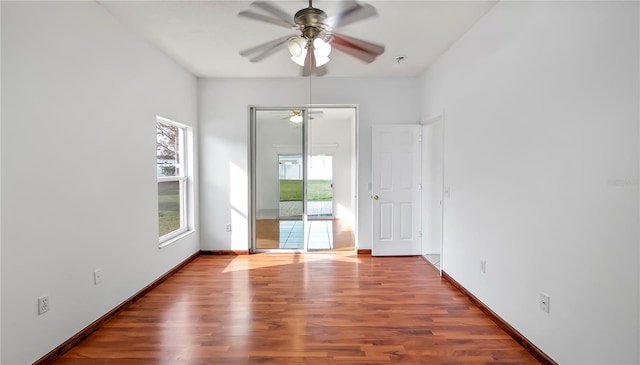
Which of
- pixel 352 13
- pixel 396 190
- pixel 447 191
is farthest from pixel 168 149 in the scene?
pixel 447 191

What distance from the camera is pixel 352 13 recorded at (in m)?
2.09

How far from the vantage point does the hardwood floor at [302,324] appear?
212 centimetres

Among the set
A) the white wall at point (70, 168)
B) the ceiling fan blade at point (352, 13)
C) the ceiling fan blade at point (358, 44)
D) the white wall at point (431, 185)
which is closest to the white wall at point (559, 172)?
the ceiling fan blade at point (358, 44)

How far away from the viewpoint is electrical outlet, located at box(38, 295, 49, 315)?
1965mm

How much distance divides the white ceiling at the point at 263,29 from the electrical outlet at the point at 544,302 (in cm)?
230

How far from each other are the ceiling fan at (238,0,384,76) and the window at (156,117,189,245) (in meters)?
1.88

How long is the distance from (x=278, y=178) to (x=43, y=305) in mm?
3236

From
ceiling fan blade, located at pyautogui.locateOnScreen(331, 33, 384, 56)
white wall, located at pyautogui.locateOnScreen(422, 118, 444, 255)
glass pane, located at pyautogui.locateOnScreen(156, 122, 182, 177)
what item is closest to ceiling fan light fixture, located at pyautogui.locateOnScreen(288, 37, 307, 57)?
ceiling fan blade, located at pyautogui.locateOnScreen(331, 33, 384, 56)

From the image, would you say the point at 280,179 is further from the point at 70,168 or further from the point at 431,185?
the point at 70,168

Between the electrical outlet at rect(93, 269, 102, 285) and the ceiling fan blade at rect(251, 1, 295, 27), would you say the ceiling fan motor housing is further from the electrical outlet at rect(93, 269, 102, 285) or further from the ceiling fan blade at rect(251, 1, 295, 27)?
the electrical outlet at rect(93, 269, 102, 285)

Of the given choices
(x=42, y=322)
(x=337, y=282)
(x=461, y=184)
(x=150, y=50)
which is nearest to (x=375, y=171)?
(x=461, y=184)

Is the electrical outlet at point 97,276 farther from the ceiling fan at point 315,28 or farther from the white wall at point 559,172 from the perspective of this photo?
the white wall at point 559,172

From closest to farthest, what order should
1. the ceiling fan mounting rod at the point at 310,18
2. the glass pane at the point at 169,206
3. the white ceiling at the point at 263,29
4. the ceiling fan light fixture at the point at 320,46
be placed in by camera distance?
the ceiling fan mounting rod at the point at 310,18 → the ceiling fan light fixture at the point at 320,46 → the white ceiling at the point at 263,29 → the glass pane at the point at 169,206

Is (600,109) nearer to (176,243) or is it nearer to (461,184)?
(461,184)
